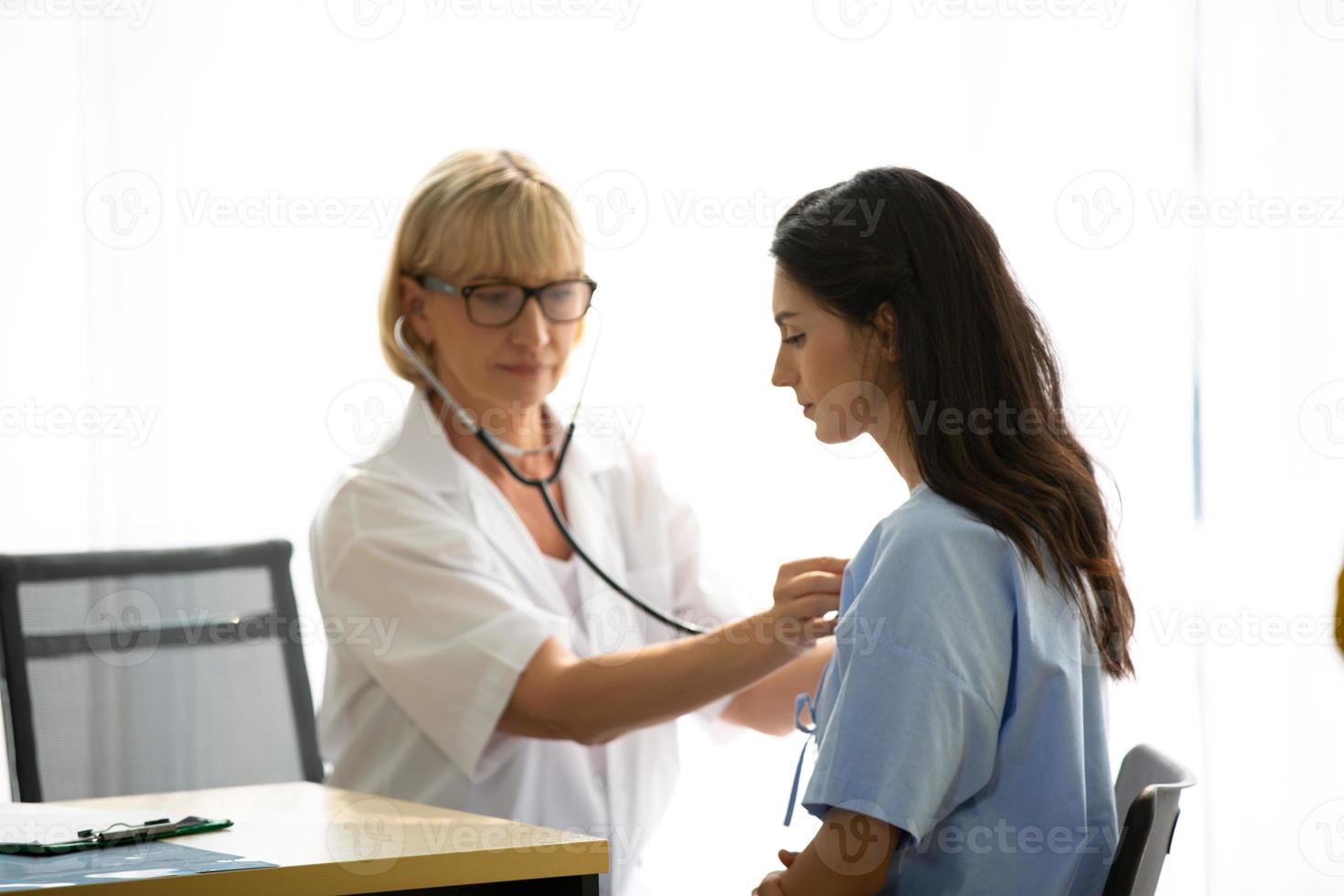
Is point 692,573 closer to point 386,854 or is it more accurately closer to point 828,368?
point 828,368

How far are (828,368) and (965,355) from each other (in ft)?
0.39

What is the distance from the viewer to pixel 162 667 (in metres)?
1.72

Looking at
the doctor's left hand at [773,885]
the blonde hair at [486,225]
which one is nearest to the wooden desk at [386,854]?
the doctor's left hand at [773,885]

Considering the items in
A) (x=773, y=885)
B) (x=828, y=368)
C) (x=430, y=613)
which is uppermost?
(x=828, y=368)

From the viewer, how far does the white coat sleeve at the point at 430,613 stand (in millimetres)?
1551

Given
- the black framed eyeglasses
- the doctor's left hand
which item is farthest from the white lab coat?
the doctor's left hand

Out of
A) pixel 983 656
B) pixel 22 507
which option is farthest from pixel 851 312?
pixel 22 507

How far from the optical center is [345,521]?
1651mm

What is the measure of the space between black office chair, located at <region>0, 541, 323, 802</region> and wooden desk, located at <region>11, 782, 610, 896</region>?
396 mm

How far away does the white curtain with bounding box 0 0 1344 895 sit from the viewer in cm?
212

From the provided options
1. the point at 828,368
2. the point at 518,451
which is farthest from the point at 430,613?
the point at 828,368

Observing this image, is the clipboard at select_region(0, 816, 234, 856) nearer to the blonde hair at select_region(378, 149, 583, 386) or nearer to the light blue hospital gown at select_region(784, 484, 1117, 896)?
the light blue hospital gown at select_region(784, 484, 1117, 896)

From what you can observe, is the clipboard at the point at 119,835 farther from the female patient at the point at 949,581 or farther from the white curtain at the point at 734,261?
the white curtain at the point at 734,261

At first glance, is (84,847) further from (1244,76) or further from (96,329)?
(1244,76)
